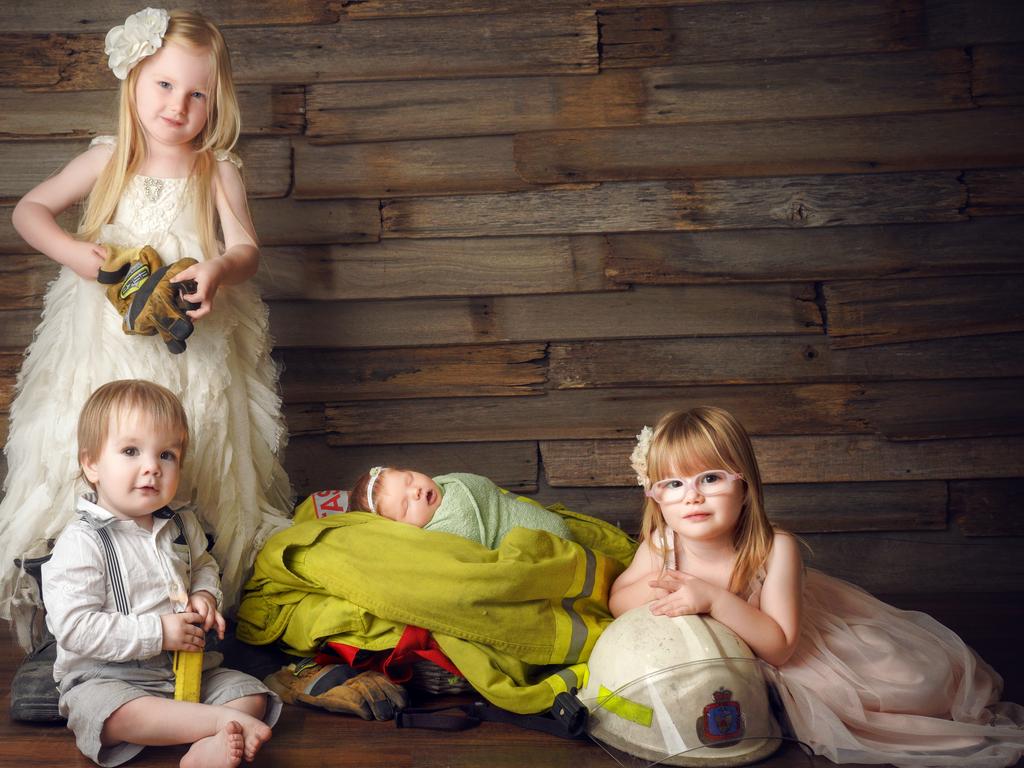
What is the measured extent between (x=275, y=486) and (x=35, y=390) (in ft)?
2.20

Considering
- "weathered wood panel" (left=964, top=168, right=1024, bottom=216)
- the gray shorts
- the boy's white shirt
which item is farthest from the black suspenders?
"weathered wood panel" (left=964, top=168, right=1024, bottom=216)

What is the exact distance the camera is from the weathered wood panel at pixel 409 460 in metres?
3.45

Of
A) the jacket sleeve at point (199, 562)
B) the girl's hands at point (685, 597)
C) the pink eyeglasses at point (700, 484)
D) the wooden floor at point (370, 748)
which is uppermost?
the pink eyeglasses at point (700, 484)

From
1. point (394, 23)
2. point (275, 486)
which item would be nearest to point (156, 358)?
point (275, 486)

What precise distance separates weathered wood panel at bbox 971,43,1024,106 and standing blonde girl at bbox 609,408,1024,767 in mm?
1641

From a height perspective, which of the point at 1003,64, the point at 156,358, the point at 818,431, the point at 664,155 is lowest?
the point at 818,431

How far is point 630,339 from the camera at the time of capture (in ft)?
11.2

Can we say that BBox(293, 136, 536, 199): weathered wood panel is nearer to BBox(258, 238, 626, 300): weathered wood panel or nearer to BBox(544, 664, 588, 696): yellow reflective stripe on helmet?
BBox(258, 238, 626, 300): weathered wood panel

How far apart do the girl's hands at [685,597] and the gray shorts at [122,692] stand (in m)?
0.86

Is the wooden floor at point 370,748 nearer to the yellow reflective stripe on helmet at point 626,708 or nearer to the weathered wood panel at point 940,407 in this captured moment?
the yellow reflective stripe on helmet at point 626,708

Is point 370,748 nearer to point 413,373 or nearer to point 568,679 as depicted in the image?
point 568,679

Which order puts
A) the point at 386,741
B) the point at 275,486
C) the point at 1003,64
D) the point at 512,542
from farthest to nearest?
1. the point at 1003,64
2. the point at 275,486
3. the point at 512,542
4. the point at 386,741

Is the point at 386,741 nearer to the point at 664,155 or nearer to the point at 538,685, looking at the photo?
the point at 538,685

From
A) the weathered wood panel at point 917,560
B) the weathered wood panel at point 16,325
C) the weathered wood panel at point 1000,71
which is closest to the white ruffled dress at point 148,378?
the weathered wood panel at point 16,325
